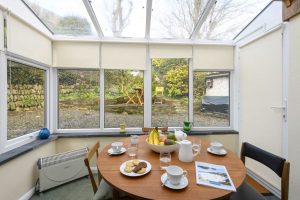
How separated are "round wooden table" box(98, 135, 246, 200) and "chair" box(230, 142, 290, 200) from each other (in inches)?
9.2

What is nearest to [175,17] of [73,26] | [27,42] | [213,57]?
[213,57]

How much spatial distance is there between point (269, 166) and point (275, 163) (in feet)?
0.27

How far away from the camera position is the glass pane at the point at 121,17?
230 cm

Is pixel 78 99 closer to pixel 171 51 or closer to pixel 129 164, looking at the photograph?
pixel 171 51

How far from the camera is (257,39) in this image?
247cm

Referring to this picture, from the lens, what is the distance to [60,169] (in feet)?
7.64

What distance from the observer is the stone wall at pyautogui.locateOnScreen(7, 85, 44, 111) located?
6.71 feet

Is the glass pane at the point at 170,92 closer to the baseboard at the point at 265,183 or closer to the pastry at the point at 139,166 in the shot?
the baseboard at the point at 265,183

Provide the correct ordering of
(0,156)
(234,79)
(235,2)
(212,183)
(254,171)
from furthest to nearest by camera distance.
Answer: (234,79), (254,171), (235,2), (0,156), (212,183)

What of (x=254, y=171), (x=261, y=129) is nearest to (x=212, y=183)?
(x=261, y=129)

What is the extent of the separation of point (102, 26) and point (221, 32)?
2023mm

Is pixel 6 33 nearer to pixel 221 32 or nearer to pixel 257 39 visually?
pixel 221 32

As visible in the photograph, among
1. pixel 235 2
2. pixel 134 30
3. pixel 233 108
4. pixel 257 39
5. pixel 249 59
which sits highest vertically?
pixel 235 2

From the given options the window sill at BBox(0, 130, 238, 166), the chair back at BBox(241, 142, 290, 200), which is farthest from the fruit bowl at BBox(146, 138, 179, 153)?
the window sill at BBox(0, 130, 238, 166)
